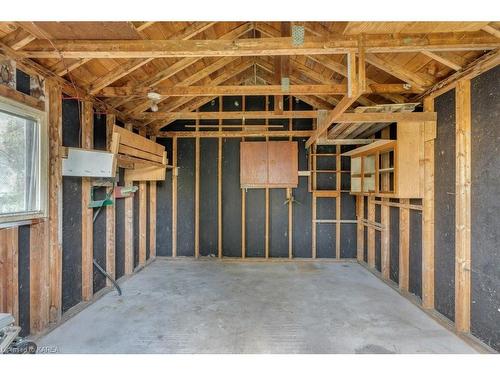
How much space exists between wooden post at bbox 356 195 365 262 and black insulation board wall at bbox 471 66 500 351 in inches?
99.8

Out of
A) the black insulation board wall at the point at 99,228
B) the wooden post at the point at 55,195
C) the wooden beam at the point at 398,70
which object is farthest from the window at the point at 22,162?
the wooden beam at the point at 398,70

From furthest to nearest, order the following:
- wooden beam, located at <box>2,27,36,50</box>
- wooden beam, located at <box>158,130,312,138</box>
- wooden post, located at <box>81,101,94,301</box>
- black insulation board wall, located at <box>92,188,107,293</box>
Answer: wooden beam, located at <box>158,130,312,138</box> < black insulation board wall, located at <box>92,188,107,293</box> < wooden post, located at <box>81,101,94,301</box> < wooden beam, located at <box>2,27,36,50</box>

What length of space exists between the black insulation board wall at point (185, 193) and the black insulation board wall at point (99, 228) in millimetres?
1718

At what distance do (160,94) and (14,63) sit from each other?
136 cm

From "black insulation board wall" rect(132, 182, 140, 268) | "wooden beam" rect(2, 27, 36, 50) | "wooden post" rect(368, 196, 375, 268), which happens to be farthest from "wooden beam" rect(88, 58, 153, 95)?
"wooden post" rect(368, 196, 375, 268)

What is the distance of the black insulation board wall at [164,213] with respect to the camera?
520 centimetres

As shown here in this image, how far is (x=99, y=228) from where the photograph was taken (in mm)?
3494

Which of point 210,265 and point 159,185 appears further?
point 159,185

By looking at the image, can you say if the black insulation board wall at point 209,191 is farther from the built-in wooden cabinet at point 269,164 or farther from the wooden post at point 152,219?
the wooden post at point 152,219

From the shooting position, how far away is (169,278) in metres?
4.04

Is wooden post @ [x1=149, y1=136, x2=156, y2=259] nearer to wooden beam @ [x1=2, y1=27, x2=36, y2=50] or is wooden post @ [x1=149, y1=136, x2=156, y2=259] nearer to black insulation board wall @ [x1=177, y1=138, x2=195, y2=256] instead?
black insulation board wall @ [x1=177, y1=138, x2=195, y2=256]

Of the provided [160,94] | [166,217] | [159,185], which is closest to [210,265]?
[166,217]

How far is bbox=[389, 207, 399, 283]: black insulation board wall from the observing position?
378 centimetres
